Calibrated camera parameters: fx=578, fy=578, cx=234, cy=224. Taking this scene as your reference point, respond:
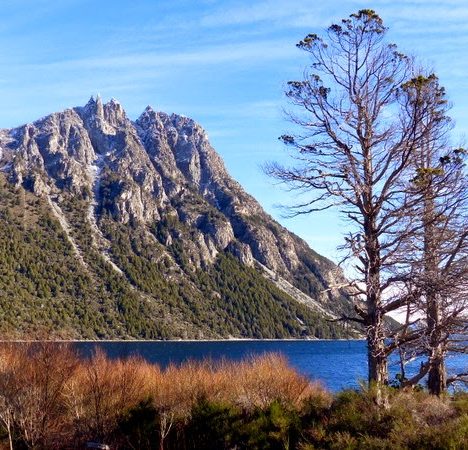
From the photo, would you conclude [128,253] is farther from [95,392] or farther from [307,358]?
[95,392]

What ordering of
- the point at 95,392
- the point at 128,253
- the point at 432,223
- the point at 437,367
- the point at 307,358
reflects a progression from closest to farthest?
the point at 432,223
the point at 437,367
the point at 95,392
the point at 307,358
the point at 128,253

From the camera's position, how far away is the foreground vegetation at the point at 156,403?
1143cm

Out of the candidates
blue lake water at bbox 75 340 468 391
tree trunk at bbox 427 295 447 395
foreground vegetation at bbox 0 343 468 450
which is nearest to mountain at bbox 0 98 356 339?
blue lake water at bbox 75 340 468 391

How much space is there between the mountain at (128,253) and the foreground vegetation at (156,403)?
97.8 meters

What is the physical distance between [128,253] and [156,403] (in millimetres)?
149064

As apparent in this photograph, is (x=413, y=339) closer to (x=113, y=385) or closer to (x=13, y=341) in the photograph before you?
(x=113, y=385)

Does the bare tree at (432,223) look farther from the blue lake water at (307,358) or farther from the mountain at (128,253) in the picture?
the mountain at (128,253)

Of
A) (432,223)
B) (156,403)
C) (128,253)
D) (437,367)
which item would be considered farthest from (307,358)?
(128,253)

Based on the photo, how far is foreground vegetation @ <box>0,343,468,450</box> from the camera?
11430mm

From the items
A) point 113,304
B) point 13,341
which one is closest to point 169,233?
point 113,304

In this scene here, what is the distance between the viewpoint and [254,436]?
11.6 meters

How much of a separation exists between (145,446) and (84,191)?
168067 mm

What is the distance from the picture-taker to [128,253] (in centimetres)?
16138

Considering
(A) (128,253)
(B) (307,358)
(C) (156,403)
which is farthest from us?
(A) (128,253)
